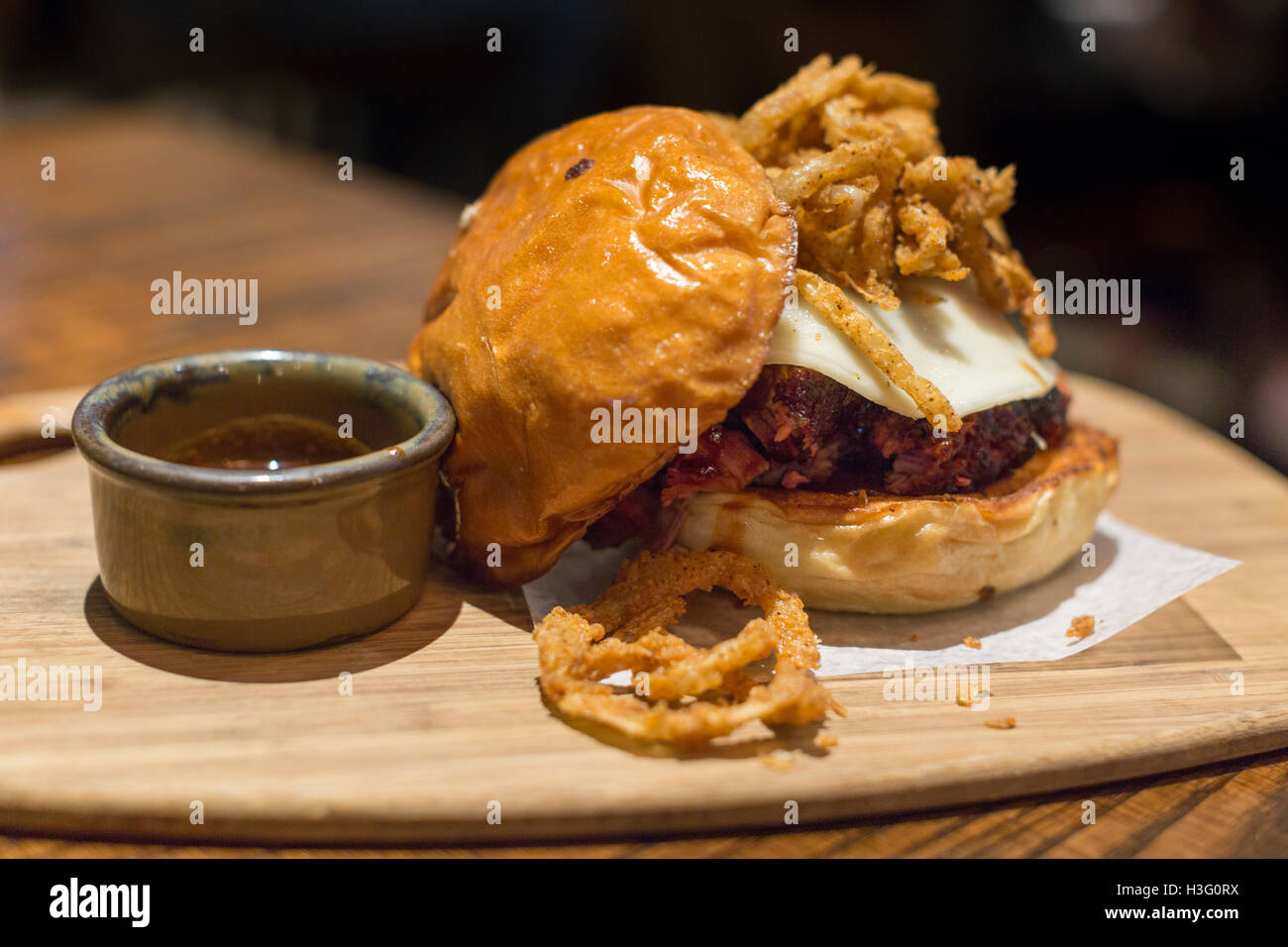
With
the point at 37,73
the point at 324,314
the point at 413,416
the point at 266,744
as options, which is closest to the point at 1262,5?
the point at 324,314

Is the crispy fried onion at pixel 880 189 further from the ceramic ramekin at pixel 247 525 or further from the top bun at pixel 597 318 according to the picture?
the ceramic ramekin at pixel 247 525

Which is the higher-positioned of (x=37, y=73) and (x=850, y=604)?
(x=37, y=73)

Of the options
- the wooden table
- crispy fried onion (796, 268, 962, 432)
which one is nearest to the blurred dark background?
the wooden table

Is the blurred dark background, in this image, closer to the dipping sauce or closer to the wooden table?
the wooden table

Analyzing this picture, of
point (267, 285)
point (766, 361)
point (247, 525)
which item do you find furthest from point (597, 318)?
point (267, 285)

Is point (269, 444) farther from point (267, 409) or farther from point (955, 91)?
point (955, 91)

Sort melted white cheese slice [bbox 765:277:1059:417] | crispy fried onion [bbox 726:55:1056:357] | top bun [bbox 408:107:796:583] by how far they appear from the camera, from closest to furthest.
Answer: top bun [bbox 408:107:796:583], melted white cheese slice [bbox 765:277:1059:417], crispy fried onion [bbox 726:55:1056:357]

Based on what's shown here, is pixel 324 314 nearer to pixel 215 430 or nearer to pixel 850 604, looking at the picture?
pixel 215 430
